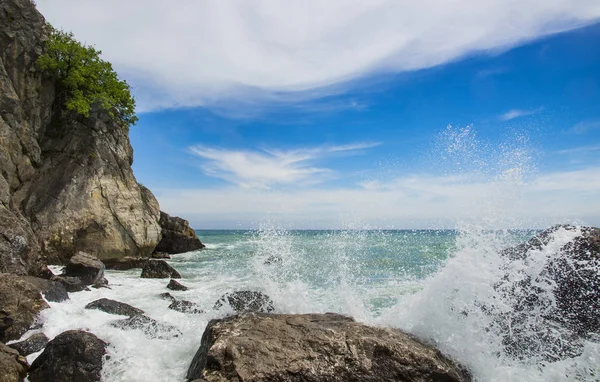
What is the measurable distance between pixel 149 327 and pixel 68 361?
7.88 feet

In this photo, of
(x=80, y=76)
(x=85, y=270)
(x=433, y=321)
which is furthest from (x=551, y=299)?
(x=80, y=76)

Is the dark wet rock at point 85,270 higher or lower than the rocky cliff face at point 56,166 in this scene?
lower

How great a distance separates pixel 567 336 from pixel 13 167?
2505cm

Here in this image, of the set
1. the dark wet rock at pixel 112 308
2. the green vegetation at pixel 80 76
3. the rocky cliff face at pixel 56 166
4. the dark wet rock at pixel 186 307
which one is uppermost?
the green vegetation at pixel 80 76

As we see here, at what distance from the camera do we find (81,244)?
20.9 meters

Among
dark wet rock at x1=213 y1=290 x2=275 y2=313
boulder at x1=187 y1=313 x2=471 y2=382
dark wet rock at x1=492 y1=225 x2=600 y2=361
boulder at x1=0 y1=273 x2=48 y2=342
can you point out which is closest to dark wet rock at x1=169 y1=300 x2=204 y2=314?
dark wet rock at x1=213 y1=290 x2=275 y2=313

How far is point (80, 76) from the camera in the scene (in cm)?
2439

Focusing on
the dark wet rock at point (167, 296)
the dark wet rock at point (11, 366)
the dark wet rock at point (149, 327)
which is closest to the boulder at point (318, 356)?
the dark wet rock at point (149, 327)

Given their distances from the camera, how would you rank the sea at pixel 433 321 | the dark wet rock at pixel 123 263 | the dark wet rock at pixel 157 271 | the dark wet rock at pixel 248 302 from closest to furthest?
the sea at pixel 433 321 → the dark wet rock at pixel 248 302 → the dark wet rock at pixel 157 271 → the dark wet rock at pixel 123 263

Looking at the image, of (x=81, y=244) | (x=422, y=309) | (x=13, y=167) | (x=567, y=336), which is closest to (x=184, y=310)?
(x=422, y=309)

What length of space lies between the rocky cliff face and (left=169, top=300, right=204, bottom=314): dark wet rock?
36.7 ft

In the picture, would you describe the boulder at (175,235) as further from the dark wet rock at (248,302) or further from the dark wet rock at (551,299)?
the dark wet rock at (551,299)

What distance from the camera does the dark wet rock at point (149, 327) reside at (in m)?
8.30

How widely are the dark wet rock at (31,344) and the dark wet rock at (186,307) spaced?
3959 millimetres
